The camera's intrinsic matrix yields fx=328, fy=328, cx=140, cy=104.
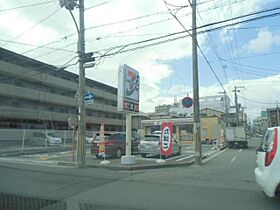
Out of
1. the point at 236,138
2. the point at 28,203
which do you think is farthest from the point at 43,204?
the point at 236,138

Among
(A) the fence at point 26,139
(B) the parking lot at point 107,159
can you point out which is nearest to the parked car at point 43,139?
(A) the fence at point 26,139

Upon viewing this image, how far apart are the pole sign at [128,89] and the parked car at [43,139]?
60.6 ft

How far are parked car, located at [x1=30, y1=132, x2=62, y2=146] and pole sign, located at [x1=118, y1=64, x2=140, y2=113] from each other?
18.5 meters

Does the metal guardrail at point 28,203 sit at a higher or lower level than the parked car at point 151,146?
lower

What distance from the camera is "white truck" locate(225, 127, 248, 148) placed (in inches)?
1597

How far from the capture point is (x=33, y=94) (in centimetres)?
4653

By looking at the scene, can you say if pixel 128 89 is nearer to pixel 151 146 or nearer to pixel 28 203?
pixel 151 146

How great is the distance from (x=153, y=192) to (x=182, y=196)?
971mm

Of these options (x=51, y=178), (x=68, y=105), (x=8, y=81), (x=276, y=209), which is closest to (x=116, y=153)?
(x=51, y=178)

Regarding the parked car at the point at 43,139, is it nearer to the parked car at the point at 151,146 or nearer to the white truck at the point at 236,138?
the parked car at the point at 151,146

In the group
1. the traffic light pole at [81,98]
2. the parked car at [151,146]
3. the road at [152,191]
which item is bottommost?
the road at [152,191]

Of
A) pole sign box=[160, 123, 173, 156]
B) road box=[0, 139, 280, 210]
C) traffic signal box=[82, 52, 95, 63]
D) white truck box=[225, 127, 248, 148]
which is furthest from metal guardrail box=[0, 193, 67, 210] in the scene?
white truck box=[225, 127, 248, 148]

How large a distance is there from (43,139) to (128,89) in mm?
20510

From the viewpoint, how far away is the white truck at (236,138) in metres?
40.6
